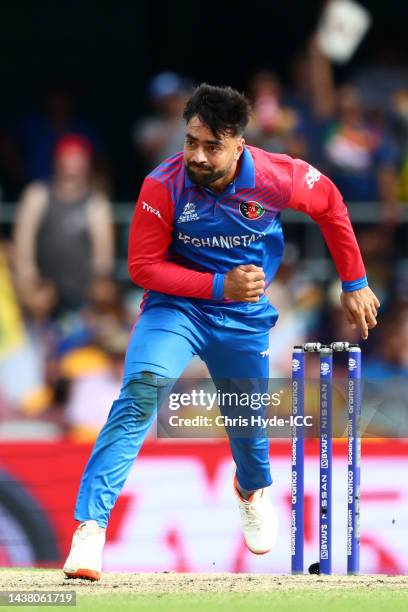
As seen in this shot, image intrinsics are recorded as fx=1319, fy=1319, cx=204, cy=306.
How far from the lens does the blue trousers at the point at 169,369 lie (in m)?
5.20

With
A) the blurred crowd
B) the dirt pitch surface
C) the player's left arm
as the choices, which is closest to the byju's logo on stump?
the player's left arm

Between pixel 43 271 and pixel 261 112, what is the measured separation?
2.05 meters

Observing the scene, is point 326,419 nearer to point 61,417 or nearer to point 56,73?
point 61,417

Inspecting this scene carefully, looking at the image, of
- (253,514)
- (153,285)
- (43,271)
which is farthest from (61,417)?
(153,285)

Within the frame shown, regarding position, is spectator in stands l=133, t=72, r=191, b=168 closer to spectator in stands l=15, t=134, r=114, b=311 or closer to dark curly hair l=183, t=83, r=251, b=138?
A: spectator in stands l=15, t=134, r=114, b=311

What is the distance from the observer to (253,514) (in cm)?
624

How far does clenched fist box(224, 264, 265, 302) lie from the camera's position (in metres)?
5.32

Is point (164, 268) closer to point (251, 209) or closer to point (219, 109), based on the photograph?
point (251, 209)

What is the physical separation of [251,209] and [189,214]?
274 millimetres

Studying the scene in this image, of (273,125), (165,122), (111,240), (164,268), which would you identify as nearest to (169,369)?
(164,268)

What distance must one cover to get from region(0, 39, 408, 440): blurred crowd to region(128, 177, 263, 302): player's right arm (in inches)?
140

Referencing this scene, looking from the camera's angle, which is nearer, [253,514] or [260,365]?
[260,365]

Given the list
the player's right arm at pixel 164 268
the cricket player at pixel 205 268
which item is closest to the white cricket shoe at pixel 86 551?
the cricket player at pixel 205 268

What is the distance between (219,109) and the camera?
17.3ft
